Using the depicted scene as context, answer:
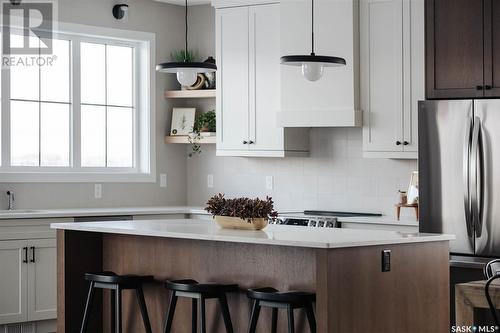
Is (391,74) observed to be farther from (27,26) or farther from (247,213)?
(27,26)

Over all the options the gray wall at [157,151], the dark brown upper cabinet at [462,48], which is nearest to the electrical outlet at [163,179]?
the gray wall at [157,151]

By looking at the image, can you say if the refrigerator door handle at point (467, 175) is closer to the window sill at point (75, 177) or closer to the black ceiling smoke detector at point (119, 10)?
the window sill at point (75, 177)

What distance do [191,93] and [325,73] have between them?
1.44 metres

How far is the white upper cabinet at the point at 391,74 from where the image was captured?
6.38m

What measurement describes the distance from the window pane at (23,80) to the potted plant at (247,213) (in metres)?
2.62

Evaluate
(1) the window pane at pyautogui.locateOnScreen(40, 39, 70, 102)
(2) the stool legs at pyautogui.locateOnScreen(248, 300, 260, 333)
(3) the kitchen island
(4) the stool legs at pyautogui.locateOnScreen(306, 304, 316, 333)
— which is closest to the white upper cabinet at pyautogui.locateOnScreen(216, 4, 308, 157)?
(1) the window pane at pyautogui.locateOnScreen(40, 39, 70, 102)

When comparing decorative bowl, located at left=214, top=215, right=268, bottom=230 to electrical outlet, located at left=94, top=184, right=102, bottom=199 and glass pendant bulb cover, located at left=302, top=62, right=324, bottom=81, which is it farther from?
electrical outlet, located at left=94, top=184, right=102, bottom=199

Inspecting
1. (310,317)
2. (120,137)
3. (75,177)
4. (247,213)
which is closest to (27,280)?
(75,177)

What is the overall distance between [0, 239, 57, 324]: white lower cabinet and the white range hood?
204 centimetres

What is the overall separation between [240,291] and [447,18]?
243 centimetres

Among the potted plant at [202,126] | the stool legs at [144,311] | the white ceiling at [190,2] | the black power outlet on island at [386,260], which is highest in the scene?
the white ceiling at [190,2]

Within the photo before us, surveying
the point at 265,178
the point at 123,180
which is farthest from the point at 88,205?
the point at 265,178

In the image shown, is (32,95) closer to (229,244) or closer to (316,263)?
(229,244)

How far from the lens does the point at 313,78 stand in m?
5.40
